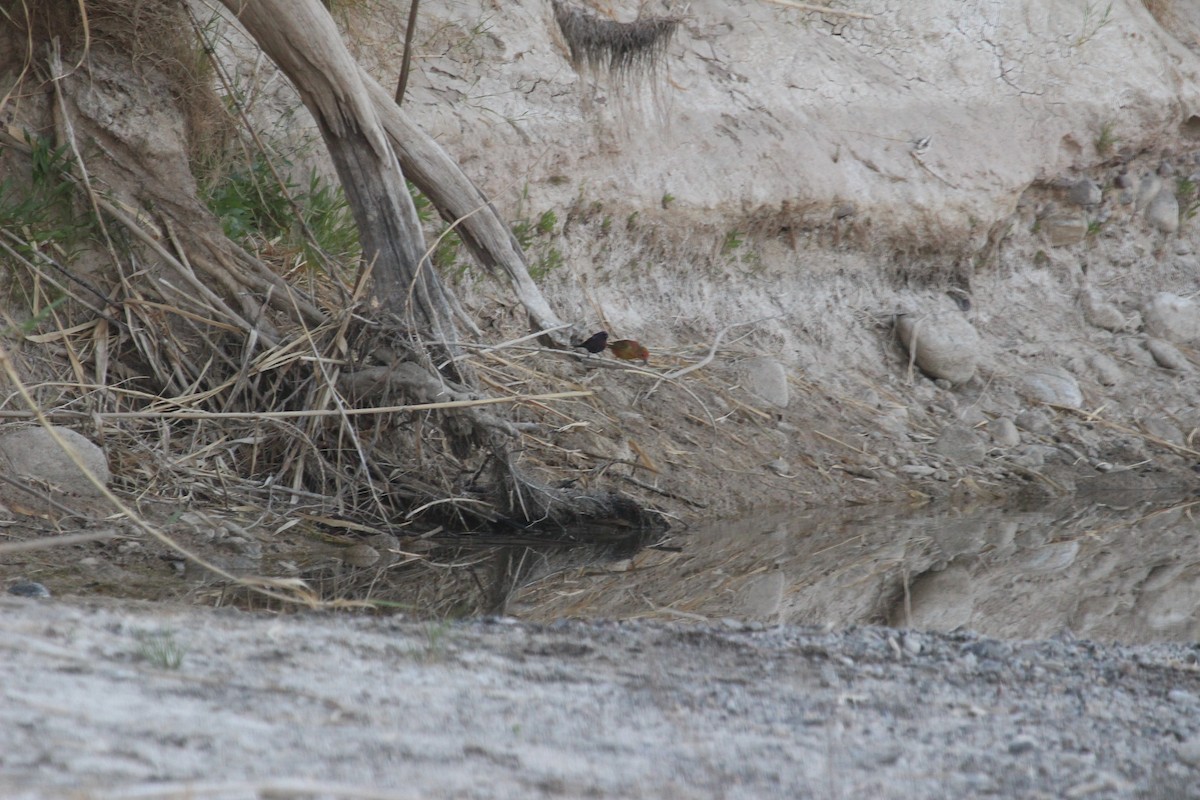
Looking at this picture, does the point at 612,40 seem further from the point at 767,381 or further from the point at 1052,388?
the point at 1052,388

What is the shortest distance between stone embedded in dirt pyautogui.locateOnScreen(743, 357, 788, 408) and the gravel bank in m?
3.14

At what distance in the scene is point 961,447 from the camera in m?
6.18

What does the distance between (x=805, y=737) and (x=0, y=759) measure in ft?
4.01

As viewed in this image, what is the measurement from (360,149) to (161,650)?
95.3 inches

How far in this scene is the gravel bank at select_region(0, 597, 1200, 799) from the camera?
167 centimetres

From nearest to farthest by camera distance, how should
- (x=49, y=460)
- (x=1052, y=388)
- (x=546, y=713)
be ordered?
(x=546, y=713), (x=49, y=460), (x=1052, y=388)

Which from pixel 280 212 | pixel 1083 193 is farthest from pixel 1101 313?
pixel 280 212

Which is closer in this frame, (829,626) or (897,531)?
(829,626)

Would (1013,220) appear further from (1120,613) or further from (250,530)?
(250,530)

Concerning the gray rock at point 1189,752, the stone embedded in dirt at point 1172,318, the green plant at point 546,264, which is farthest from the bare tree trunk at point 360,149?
the stone embedded in dirt at point 1172,318

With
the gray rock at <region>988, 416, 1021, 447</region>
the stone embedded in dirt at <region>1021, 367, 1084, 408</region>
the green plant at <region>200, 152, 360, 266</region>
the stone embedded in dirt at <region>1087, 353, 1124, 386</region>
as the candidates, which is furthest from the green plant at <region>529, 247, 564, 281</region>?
the stone embedded in dirt at <region>1087, 353, 1124, 386</region>

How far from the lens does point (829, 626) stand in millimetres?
3258

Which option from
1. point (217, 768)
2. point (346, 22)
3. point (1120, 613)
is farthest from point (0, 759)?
point (346, 22)

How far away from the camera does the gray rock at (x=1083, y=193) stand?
8.15 meters
